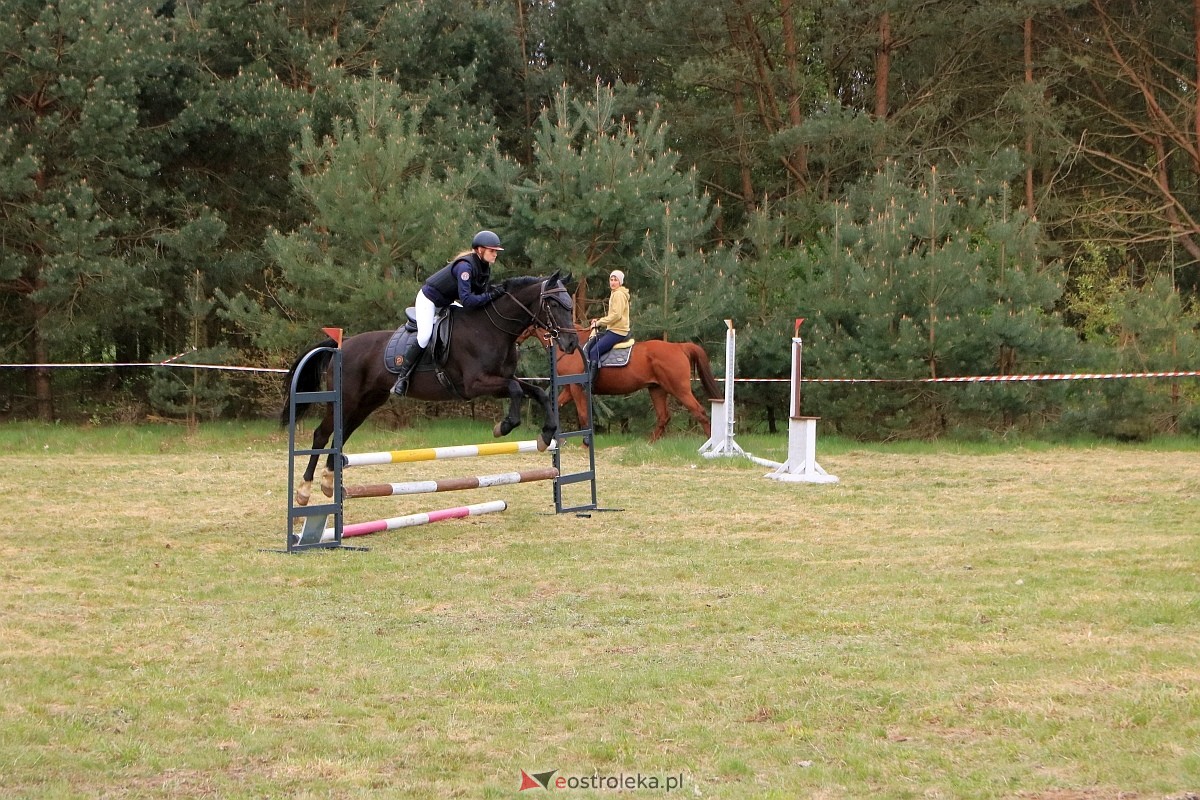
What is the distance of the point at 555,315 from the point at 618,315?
6.14m

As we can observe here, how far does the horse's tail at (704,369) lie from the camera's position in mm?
16125

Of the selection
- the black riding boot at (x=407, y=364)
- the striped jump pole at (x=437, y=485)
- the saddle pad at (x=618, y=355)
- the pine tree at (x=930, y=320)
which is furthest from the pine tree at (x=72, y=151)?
the striped jump pole at (x=437, y=485)

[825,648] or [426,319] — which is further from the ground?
[426,319]

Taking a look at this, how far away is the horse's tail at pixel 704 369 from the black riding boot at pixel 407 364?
6.85m

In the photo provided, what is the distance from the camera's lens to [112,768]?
403cm

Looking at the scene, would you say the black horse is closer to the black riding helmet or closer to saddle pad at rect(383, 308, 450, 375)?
saddle pad at rect(383, 308, 450, 375)

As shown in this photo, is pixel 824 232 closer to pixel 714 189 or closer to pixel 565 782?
pixel 714 189

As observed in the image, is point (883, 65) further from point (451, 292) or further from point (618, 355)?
point (451, 292)

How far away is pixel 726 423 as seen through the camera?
48.0ft

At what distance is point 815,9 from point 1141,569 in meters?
20.4

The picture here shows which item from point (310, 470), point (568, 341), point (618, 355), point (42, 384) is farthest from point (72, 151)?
point (568, 341)

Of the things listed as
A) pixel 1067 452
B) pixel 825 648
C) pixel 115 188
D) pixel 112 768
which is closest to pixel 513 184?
pixel 115 188

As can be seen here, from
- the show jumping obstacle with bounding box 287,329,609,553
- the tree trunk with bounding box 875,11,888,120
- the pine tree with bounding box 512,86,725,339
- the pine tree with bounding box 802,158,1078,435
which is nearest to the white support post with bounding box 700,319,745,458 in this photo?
the pine tree with bounding box 802,158,1078,435

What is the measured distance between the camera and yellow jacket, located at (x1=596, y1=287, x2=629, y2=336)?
1554 cm
